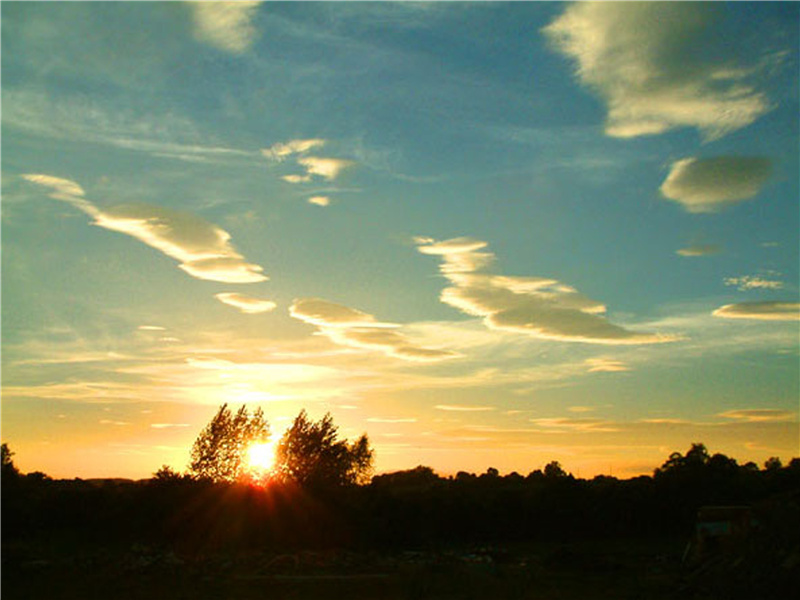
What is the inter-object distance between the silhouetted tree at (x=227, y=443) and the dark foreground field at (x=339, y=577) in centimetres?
2355

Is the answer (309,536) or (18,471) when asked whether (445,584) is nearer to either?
(309,536)

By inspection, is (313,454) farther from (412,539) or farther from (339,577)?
(339,577)

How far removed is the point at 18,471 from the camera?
3212 centimetres

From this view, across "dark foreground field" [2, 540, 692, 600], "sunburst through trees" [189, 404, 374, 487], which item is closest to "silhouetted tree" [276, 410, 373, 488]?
"sunburst through trees" [189, 404, 374, 487]

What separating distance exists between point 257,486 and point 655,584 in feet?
86.0

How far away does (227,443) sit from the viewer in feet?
174

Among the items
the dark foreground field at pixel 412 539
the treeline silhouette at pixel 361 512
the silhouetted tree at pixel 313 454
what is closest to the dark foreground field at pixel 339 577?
the dark foreground field at pixel 412 539

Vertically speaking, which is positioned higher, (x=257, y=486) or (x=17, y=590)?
(x=257, y=486)

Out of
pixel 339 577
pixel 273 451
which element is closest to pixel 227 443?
pixel 273 451

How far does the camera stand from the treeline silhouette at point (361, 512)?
3519 centimetres

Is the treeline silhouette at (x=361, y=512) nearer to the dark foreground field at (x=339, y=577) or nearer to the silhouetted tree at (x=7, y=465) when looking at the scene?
the silhouetted tree at (x=7, y=465)

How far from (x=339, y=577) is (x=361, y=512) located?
16.8 m

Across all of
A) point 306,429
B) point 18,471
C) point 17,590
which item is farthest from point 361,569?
point 306,429

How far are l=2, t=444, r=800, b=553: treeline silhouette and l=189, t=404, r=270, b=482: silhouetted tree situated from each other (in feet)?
32.7
